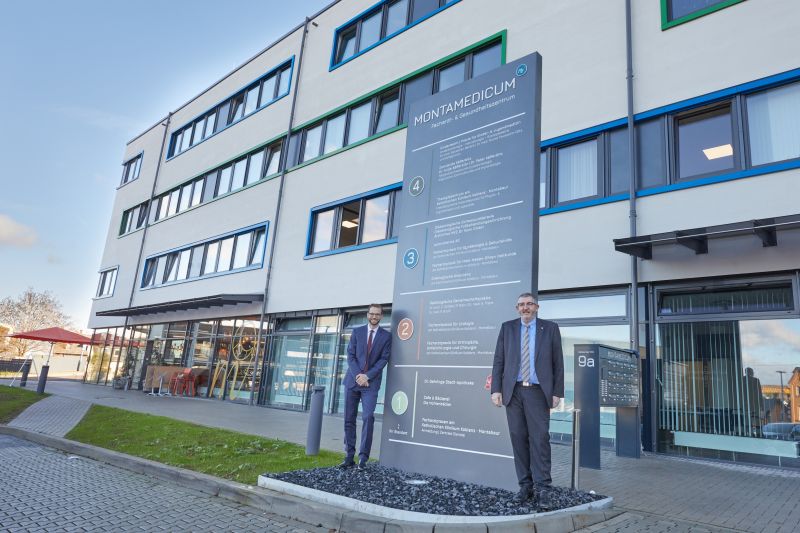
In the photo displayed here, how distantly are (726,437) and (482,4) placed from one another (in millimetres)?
11694

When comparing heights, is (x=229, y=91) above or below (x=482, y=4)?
above

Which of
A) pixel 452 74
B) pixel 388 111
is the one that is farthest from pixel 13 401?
pixel 452 74

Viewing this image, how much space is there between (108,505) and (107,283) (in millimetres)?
28123

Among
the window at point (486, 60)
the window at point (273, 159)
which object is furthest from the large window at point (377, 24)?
the window at point (273, 159)

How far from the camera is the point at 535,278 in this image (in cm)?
607

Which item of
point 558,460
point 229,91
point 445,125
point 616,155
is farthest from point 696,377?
point 229,91

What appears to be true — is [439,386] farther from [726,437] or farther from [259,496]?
[726,437]

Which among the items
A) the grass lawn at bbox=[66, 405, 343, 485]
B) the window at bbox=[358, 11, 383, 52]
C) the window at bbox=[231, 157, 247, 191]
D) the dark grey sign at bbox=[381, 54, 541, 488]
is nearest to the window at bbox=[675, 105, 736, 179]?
the dark grey sign at bbox=[381, 54, 541, 488]

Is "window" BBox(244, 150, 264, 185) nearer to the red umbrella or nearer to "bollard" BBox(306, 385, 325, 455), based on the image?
the red umbrella

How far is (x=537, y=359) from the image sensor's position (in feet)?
17.9

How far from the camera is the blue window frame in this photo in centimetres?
1530

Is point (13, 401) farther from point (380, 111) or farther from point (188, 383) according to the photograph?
point (380, 111)

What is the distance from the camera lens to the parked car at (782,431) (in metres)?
8.21

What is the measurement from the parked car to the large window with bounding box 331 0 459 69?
12828mm
